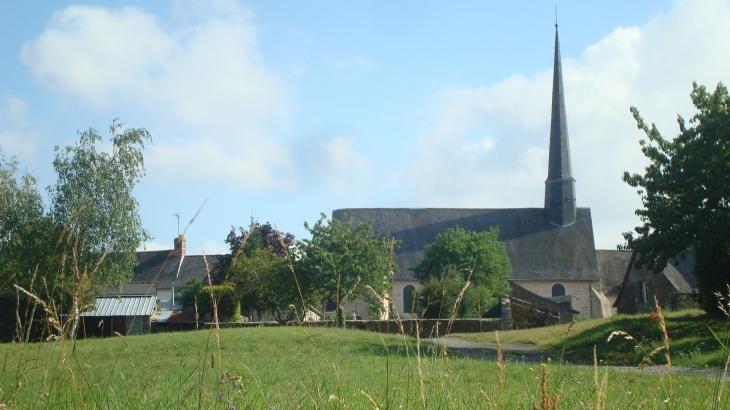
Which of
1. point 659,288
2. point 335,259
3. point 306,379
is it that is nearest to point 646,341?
point 306,379

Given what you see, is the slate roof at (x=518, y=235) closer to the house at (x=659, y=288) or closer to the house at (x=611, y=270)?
the house at (x=611, y=270)

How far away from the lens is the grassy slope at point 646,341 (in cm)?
1405

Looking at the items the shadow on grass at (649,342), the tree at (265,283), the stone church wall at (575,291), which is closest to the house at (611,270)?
the stone church wall at (575,291)

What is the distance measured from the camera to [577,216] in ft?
186

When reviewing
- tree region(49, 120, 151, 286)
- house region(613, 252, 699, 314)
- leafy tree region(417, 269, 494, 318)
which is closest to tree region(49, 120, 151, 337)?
tree region(49, 120, 151, 286)

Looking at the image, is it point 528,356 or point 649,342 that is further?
point 528,356

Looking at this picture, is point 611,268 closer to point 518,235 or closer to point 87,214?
point 518,235

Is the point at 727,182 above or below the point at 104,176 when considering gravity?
below

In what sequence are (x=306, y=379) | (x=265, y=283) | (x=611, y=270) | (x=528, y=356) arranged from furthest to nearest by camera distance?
(x=611, y=270) → (x=265, y=283) → (x=528, y=356) → (x=306, y=379)

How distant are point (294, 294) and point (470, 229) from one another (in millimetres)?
29274

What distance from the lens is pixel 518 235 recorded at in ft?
185

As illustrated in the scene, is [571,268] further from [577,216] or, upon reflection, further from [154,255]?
[154,255]

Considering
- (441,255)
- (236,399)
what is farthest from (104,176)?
(236,399)

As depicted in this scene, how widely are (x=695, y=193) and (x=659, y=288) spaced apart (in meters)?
17.6
